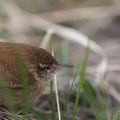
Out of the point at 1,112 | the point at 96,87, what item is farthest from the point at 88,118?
the point at 1,112

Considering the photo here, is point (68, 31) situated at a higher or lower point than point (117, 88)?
higher

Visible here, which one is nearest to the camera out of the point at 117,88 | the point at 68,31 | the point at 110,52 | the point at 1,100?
the point at 1,100

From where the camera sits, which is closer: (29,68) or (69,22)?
(29,68)

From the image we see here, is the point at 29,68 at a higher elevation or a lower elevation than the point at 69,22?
lower

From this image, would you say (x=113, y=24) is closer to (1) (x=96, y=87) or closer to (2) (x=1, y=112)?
(1) (x=96, y=87)

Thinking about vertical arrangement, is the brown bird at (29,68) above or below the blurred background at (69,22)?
below

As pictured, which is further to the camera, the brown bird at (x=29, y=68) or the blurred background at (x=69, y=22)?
the blurred background at (x=69, y=22)

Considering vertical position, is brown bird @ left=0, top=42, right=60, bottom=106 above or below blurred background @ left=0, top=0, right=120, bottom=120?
below

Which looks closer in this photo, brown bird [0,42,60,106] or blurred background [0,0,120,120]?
brown bird [0,42,60,106]
